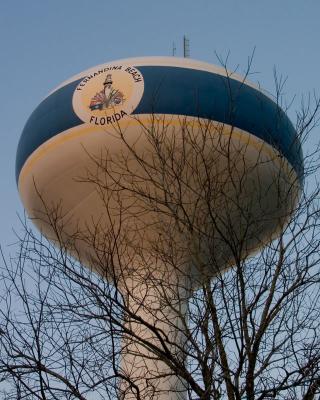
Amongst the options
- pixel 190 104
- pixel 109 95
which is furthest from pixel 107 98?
pixel 190 104

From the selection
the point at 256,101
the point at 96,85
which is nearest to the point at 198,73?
the point at 256,101

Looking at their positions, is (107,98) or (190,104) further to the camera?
(107,98)

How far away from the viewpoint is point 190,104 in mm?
7094

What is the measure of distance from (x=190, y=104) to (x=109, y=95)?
98 centimetres

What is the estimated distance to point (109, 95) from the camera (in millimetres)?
7312

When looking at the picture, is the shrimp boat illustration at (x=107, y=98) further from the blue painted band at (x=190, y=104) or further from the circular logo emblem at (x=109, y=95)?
the blue painted band at (x=190, y=104)

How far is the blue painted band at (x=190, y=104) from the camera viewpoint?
7.04 meters

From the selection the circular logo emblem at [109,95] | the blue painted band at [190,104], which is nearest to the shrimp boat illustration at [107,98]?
the circular logo emblem at [109,95]

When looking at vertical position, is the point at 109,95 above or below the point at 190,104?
above

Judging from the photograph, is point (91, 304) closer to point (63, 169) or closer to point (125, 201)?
point (125, 201)

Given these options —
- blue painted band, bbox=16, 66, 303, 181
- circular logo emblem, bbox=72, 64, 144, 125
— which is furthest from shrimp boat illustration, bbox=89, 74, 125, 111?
blue painted band, bbox=16, 66, 303, 181

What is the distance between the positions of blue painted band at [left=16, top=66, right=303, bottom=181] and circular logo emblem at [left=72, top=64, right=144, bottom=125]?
0.09 metres

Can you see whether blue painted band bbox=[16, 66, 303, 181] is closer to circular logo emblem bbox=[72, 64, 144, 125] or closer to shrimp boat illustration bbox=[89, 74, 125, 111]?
circular logo emblem bbox=[72, 64, 144, 125]

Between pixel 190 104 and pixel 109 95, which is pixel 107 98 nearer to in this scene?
pixel 109 95
